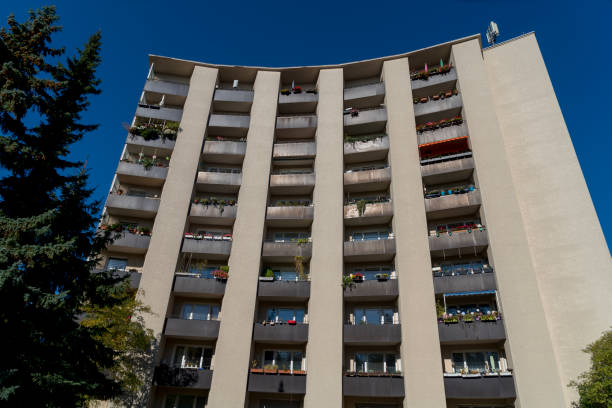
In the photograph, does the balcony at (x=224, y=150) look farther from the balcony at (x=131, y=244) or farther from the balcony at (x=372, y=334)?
the balcony at (x=372, y=334)

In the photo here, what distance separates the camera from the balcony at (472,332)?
22.7 m

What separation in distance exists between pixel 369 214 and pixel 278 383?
1330 cm

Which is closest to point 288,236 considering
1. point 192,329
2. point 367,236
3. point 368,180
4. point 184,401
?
point 367,236

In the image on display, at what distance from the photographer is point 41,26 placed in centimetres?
1669

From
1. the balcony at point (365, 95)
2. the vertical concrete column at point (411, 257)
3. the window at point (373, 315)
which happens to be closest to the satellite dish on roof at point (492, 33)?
the vertical concrete column at point (411, 257)

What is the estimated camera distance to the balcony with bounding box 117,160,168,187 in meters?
31.3

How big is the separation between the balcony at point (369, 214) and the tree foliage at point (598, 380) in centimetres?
1416

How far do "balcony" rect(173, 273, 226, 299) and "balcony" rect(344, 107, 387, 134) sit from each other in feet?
57.7

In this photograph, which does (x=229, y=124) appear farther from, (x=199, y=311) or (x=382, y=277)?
(x=382, y=277)

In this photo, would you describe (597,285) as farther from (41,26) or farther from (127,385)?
(41,26)

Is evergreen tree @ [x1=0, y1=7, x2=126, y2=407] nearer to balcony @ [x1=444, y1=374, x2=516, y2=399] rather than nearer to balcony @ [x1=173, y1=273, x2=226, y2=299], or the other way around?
balcony @ [x1=173, y1=273, x2=226, y2=299]

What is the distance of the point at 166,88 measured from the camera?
36.4m

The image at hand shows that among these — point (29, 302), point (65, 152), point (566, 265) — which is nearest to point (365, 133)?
point (566, 265)

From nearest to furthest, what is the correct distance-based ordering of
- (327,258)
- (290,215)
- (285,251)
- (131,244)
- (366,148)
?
(327,258) < (131,244) < (285,251) < (290,215) < (366,148)
